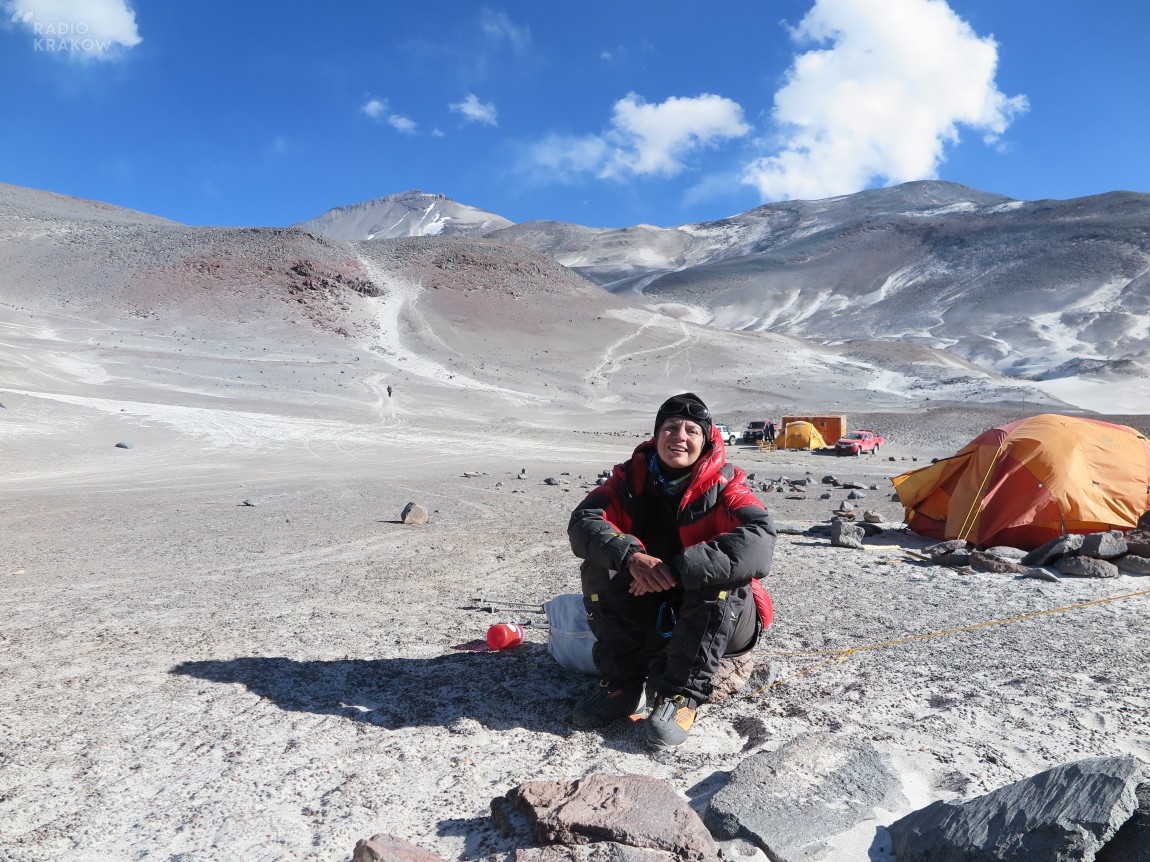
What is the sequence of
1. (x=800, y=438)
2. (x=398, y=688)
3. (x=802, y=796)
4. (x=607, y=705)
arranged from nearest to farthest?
1. (x=802, y=796)
2. (x=607, y=705)
3. (x=398, y=688)
4. (x=800, y=438)

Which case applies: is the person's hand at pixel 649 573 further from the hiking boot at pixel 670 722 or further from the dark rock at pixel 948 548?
the dark rock at pixel 948 548

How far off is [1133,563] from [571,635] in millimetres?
5556

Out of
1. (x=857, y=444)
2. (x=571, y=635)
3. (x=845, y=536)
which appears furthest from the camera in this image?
(x=857, y=444)

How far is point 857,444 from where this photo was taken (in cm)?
2548

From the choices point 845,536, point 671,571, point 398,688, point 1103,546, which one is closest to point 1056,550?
point 1103,546

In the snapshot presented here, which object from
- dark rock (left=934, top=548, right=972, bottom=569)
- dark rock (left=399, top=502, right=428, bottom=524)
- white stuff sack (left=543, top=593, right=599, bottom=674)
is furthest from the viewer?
dark rock (left=399, top=502, right=428, bottom=524)

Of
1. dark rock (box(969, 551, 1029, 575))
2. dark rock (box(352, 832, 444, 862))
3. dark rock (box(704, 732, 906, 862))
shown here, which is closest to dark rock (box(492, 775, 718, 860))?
dark rock (box(704, 732, 906, 862))

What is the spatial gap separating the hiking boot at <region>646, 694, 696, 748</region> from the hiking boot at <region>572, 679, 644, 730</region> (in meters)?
0.16

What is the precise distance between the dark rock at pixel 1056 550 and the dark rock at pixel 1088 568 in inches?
8.0

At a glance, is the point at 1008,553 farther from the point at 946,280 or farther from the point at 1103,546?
the point at 946,280

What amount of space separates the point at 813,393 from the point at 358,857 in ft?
155

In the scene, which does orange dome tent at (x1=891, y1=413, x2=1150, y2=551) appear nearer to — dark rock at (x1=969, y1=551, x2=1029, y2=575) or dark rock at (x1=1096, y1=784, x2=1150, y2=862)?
dark rock at (x1=969, y1=551, x2=1029, y2=575)

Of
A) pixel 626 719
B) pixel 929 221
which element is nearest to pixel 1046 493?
pixel 626 719

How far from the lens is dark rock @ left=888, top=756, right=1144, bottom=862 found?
1978mm
